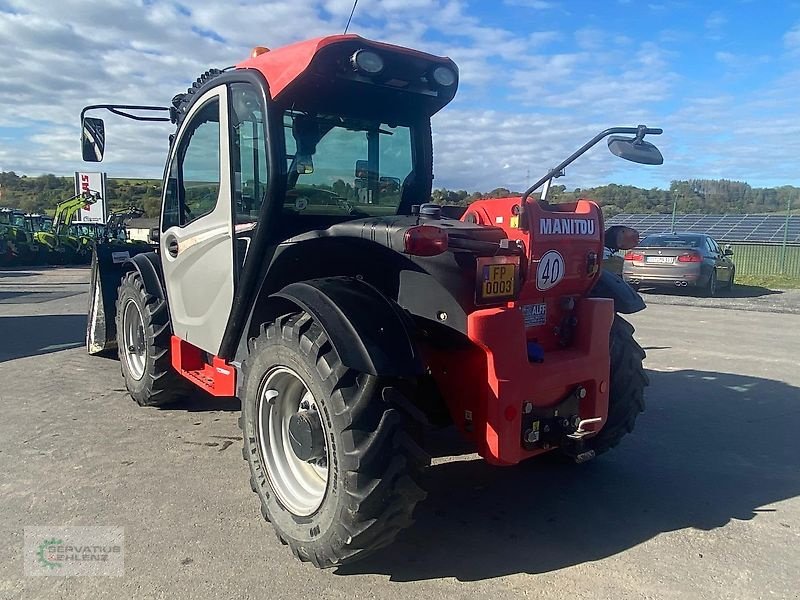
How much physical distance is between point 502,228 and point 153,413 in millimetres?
3672

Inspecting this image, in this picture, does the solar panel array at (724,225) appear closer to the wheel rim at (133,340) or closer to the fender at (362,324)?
the wheel rim at (133,340)

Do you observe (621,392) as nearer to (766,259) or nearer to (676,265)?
(676,265)

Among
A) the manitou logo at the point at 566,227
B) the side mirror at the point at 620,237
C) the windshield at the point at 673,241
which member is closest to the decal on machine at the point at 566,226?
the manitou logo at the point at 566,227

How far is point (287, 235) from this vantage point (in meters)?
3.95

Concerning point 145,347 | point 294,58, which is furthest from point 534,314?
point 145,347

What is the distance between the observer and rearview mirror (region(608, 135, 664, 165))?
10.4ft

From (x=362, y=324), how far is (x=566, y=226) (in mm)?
1280

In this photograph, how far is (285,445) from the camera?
3594mm

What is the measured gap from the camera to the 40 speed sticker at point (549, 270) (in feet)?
11.3

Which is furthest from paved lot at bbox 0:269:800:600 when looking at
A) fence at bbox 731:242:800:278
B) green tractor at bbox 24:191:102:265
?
green tractor at bbox 24:191:102:265

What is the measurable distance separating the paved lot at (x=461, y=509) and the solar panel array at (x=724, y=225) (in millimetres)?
19229

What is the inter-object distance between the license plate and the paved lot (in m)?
1.31

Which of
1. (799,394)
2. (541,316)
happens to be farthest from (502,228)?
(799,394)

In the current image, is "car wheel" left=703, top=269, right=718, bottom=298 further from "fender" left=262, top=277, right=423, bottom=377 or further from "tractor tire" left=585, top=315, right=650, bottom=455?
"fender" left=262, top=277, right=423, bottom=377
